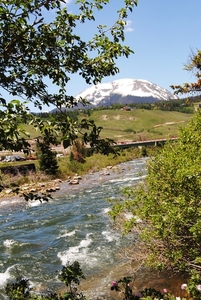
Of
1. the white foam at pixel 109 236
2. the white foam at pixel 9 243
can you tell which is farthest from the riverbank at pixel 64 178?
the white foam at pixel 109 236

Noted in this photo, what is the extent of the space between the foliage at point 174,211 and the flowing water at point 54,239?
7.87 ft

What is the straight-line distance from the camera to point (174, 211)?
25.4 feet

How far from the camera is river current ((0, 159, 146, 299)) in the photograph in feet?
48.8

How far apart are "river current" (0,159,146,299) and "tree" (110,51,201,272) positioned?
2422mm

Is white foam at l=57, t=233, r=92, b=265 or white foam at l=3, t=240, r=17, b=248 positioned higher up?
white foam at l=3, t=240, r=17, b=248

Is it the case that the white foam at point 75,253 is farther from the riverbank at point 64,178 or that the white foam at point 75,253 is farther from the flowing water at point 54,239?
the riverbank at point 64,178

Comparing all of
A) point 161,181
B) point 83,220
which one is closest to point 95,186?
point 83,220

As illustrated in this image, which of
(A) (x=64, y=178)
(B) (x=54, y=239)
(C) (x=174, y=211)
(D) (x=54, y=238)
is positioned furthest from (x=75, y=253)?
(A) (x=64, y=178)

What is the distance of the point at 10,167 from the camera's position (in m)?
45.4

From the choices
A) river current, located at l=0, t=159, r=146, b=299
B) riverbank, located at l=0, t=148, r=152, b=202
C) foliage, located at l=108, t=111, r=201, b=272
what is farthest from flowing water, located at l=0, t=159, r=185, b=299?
riverbank, located at l=0, t=148, r=152, b=202

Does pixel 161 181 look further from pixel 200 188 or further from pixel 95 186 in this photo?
pixel 95 186

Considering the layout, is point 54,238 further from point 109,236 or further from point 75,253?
point 109,236

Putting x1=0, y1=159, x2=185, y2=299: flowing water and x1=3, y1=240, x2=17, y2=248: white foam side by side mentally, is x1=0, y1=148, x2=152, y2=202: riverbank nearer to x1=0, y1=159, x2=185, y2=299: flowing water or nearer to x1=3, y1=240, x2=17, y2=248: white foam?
x1=0, y1=159, x2=185, y2=299: flowing water

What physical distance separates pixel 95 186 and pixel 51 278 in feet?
79.1
